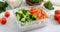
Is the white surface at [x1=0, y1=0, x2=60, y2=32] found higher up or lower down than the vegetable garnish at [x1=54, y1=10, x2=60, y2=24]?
lower down

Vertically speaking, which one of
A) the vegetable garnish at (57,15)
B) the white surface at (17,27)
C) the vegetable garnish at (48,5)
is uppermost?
the vegetable garnish at (48,5)

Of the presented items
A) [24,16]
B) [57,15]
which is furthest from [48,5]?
[24,16]

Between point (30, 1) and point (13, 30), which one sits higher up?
point (30, 1)

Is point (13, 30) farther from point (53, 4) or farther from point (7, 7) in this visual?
point (53, 4)

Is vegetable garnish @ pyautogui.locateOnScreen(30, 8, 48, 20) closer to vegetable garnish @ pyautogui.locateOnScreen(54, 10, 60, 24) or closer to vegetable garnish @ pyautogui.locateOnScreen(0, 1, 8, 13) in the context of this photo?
vegetable garnish @ pyautogui.locateOnScreen(54, 10, 60, 24)

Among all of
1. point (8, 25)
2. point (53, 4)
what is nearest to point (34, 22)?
point (8, 25)

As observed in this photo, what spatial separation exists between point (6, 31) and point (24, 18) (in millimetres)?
128

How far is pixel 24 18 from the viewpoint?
2.67 feet

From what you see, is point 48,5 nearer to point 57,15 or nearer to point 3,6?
point 57,15

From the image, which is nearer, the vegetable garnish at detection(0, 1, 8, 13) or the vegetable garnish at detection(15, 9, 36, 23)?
the vegetable garnish at detection(15, 9, 36, 23)

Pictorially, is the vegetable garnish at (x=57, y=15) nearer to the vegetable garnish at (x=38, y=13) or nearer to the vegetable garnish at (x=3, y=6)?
the vegetable garnish at (x=38, y=13)

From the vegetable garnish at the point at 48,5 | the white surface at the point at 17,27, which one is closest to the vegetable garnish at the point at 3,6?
the white surface at the point at 17,27

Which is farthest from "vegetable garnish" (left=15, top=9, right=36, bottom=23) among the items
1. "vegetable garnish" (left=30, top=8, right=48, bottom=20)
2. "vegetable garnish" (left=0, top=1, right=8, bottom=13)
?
"vegetable garnish" (left=0, top=1, right=8, bottom=13)

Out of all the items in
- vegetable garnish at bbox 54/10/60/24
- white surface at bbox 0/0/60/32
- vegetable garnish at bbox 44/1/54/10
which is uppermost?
vegetable garnish at bbox 44/1/54/10
